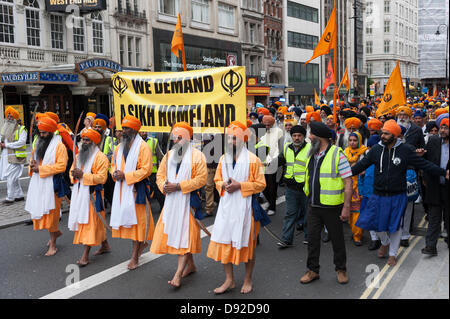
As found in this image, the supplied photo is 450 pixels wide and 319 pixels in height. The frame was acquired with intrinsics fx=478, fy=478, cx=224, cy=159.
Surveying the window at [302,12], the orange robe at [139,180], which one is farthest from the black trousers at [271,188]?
the window at [302,12]

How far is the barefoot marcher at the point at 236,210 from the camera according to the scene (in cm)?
496

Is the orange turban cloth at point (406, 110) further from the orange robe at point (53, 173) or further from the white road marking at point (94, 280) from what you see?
the orange robe at point (53, 173)

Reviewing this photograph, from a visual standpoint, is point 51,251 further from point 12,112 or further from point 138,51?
point 138,51

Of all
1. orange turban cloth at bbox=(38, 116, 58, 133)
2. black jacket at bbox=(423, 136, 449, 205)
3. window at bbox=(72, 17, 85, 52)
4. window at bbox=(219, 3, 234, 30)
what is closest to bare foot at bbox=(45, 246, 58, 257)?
orange turban cloth at bbox=(38, 116, 58, 133)

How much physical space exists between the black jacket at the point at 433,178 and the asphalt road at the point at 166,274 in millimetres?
612

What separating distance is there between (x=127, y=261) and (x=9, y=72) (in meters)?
17.9

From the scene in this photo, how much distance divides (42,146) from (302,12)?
178 ft

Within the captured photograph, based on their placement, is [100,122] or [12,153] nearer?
[100,122]

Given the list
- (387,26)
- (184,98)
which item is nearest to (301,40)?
(387,26)

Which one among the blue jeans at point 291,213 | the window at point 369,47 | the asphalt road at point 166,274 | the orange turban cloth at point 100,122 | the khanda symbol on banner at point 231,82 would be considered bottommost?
the asphalt road at point 166,274

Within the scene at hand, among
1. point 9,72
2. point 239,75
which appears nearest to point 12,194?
point 239,75

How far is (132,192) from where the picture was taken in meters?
5.86

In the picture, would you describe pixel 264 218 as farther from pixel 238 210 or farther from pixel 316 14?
pixel 316 14

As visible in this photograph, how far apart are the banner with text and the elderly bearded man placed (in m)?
3.88
